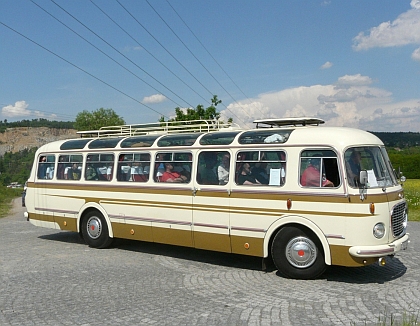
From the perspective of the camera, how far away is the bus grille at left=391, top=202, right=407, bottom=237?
8641 millimetres

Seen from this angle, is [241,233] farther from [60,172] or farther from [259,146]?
[60,172]

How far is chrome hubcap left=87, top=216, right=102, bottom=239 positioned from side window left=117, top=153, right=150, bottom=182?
131 centimetres

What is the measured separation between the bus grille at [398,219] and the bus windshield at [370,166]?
426 millimetres

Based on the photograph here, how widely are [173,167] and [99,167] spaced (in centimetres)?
246

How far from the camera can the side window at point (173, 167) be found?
10656 millimetres

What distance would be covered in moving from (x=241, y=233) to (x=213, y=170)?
4.58ft

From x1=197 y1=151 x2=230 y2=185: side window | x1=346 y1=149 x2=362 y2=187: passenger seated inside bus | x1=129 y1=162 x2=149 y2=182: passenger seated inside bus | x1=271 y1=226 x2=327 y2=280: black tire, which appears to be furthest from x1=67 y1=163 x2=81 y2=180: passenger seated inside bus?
x1=346 y1=149 x2=362 y2=187: passenger seated inside bus

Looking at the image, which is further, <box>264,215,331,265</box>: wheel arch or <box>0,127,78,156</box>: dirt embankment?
<box>0,127,78,156</box>: dirt embankment

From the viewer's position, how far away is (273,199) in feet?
30.2

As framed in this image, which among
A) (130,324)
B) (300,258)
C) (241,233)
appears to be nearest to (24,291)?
(130,324)

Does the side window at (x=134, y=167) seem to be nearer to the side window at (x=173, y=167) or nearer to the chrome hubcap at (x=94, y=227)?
the side window at (x=173, y=167)

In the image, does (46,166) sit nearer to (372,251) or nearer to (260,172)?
(260,172)

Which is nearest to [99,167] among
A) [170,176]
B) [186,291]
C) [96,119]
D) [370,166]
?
[170,176]

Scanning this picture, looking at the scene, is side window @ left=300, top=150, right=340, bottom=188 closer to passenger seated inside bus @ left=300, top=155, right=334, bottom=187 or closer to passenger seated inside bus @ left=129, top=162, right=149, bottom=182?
passenger seated inside bus @ left=300, top=155, right=334, bottom=187
